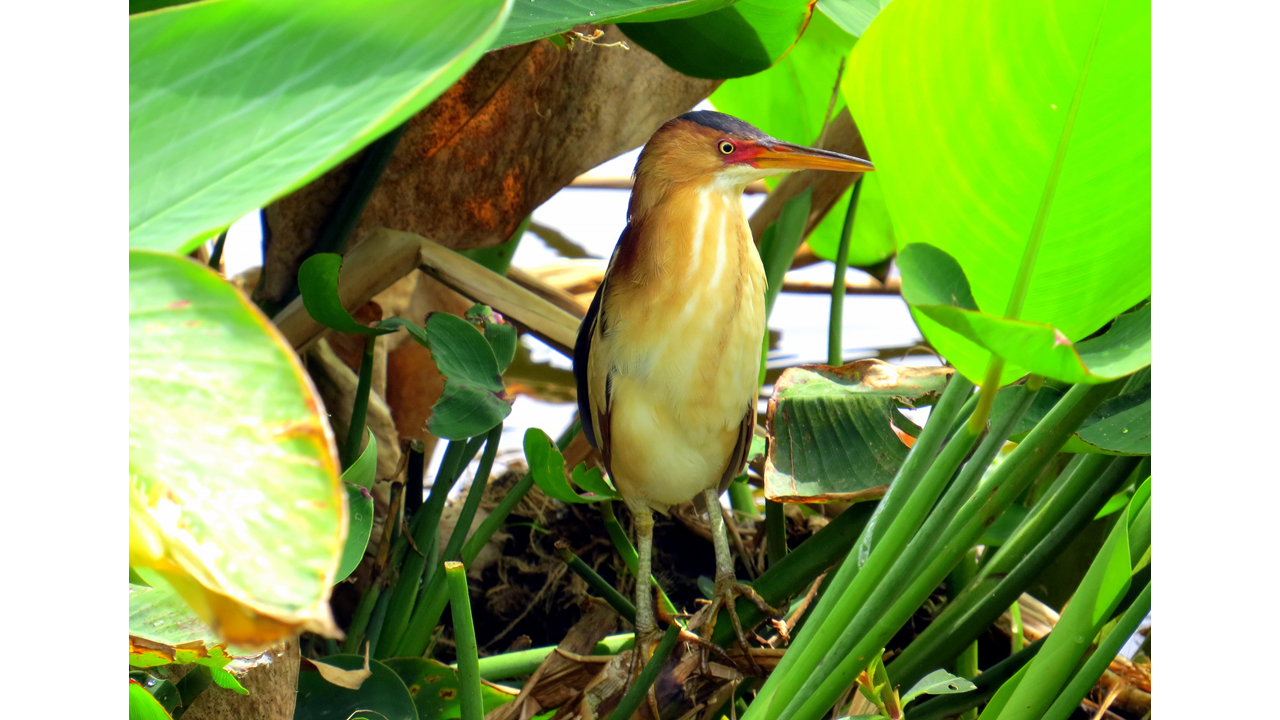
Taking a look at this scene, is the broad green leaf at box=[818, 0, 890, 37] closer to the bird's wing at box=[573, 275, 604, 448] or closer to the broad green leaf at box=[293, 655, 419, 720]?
the bird's wing at box=[573, 275, 604, 448]

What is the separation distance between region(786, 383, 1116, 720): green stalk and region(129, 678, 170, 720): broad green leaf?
0.97 feet

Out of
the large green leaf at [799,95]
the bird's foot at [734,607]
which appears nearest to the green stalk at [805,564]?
the bird's foot at [734,607]

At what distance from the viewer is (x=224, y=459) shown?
0.77 ft

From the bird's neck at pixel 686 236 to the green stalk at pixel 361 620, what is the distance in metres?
0.37

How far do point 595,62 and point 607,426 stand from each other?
384 mm

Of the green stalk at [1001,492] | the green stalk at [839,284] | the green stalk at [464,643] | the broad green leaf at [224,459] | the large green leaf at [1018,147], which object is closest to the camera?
the broad green leaf at [224,459]

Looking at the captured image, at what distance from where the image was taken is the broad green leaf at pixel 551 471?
66cm

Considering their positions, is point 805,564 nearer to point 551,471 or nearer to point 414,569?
point 551,471

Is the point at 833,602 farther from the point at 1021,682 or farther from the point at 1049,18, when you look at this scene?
the point at 1049,18

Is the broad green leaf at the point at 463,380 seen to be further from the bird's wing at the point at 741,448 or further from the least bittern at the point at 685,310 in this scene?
the bird's wing at the point at 741,448

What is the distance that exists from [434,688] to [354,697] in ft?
0.30

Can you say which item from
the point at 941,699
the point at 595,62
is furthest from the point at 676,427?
the point at 595,62

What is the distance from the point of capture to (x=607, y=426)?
0.85 metres

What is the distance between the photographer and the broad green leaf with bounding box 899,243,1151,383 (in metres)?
0.31
